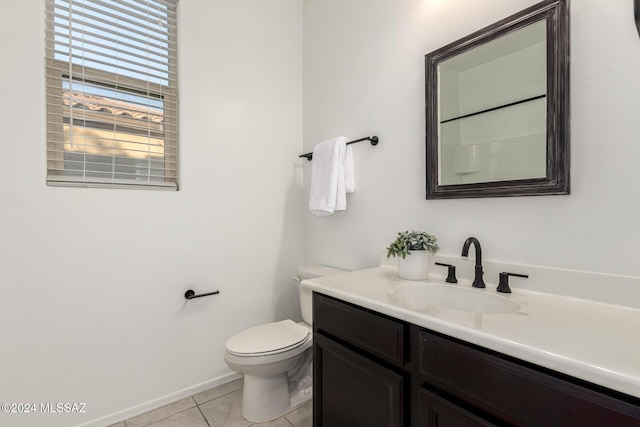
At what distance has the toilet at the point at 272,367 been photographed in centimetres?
149

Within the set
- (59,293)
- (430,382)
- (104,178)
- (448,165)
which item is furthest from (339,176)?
(59,293)

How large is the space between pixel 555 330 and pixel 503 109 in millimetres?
844

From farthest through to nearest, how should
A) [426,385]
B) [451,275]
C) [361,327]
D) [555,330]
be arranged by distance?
[451,275] → [361,327] → [426,385] → [555,330]

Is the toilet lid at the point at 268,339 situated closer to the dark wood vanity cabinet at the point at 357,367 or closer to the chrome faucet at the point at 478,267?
the dark wood vanity cabinet at the point at 357,367

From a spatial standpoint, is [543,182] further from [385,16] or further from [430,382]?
[385,16]

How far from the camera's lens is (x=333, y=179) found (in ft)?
5.86

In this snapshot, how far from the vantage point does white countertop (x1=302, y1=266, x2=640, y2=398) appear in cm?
60

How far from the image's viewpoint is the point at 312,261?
2221 millimetres

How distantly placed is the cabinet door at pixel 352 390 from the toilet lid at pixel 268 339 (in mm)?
326

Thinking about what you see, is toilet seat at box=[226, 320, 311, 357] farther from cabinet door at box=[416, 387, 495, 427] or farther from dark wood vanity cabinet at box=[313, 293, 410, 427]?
cabinet door at box=[416, 387, 495, 427]

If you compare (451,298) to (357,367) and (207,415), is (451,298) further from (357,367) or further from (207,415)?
(207,415)

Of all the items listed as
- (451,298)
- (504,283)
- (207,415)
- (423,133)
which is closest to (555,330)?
(504,283)

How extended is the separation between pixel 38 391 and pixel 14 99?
54.1 inches

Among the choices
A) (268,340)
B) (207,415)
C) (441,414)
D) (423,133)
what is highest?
(423,133)
